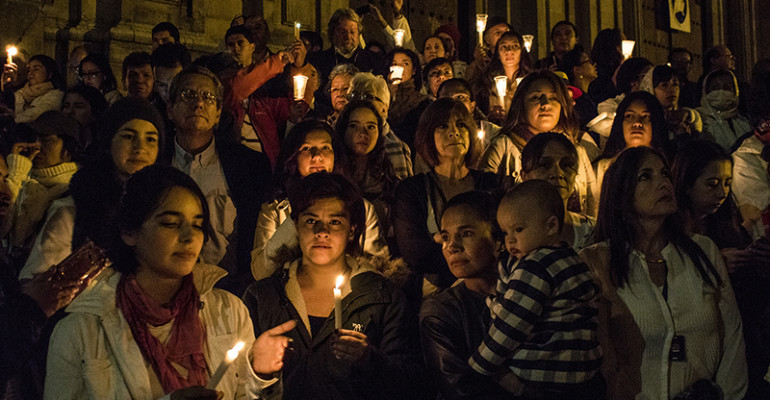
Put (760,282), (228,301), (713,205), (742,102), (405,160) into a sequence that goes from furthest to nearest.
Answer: (742,102)
(405,160)
(713,205)
(760,282)
(228,301)

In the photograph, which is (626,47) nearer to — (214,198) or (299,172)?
(299,172)

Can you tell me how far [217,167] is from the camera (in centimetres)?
483

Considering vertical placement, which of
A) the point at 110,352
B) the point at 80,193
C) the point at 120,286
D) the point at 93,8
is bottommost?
the point at 110,352

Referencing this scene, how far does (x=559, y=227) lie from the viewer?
352cm

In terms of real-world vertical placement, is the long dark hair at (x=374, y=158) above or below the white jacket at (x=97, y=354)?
above

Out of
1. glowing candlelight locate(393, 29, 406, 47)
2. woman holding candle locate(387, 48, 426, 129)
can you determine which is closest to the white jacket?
woman holding candle locate(387, 48, 426, 129)

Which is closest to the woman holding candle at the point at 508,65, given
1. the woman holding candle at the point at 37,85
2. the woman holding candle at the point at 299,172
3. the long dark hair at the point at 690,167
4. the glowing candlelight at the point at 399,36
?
the glowing candlelight at the point at 399,36

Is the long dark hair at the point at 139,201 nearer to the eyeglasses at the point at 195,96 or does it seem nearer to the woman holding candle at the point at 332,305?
the woman holding candle at the point at 332,305

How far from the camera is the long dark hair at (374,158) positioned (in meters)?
5.26

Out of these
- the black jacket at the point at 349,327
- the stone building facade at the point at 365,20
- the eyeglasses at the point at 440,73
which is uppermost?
the stone building facade at the point at 365,20

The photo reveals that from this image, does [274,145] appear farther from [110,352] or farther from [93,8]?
[93,8]

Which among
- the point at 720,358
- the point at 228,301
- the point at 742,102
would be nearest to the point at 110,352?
the point at 228,301

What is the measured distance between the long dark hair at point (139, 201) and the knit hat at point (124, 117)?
1259mm

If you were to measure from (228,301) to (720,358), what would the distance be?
2.19 metres
